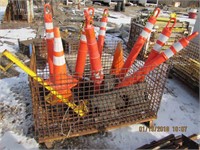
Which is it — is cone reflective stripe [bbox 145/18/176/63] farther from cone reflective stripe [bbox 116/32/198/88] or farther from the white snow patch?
the white snow patch

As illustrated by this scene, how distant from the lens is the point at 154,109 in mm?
2828

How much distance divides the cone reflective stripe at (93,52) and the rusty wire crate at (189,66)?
1960 mm

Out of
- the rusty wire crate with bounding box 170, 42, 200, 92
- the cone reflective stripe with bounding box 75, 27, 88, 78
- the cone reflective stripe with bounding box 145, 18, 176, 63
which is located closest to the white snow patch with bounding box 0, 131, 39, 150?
the cone reflective stripe with bounding box 75, 27, 88, 78

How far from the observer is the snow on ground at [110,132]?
8.20ft

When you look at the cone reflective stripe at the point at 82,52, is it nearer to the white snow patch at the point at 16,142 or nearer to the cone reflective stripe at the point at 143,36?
the cone reflective stripe at the point at 143,36

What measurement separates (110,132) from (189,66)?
227 centimetres

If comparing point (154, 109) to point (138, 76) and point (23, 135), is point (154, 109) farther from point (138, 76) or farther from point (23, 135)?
point (23, 135)

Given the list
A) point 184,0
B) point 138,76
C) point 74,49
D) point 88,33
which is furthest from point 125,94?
point 184,0

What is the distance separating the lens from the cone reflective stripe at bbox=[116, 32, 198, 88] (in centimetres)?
230

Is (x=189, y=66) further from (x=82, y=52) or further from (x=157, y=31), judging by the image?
(x=82, y=52)

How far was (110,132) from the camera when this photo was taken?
269cm

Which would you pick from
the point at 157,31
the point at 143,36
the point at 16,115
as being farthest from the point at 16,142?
the point at 157,31

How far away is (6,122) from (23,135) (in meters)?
0.41
